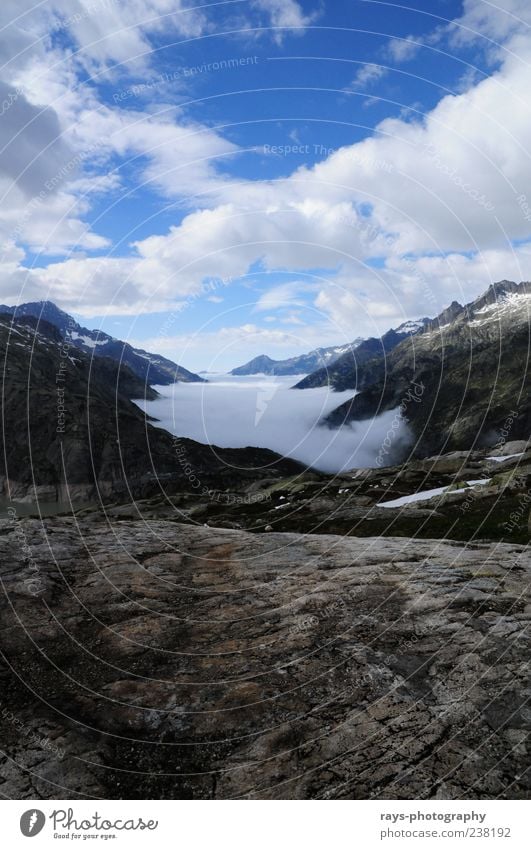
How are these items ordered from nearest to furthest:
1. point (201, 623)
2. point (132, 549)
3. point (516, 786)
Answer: point (516, 786), point (201, 623), point (132, 549)

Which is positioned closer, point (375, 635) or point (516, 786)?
point (516, 786)

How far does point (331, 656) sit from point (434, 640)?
15.2 ft

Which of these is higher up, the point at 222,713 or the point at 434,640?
the point at 434,640

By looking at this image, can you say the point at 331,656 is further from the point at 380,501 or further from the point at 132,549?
the point at 380,501

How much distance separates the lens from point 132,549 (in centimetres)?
3111

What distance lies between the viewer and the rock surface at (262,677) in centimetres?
1266

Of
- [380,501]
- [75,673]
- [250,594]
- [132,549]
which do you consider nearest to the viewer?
[75,673]

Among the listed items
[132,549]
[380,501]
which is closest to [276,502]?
[380,501]

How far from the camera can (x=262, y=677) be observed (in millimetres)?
16844

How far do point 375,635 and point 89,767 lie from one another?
11.9 m

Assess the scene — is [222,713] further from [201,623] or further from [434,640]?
[434,640]

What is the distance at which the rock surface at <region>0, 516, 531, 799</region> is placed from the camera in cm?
1266

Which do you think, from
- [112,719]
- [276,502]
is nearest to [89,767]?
[112,719]

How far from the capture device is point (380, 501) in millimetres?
110125
